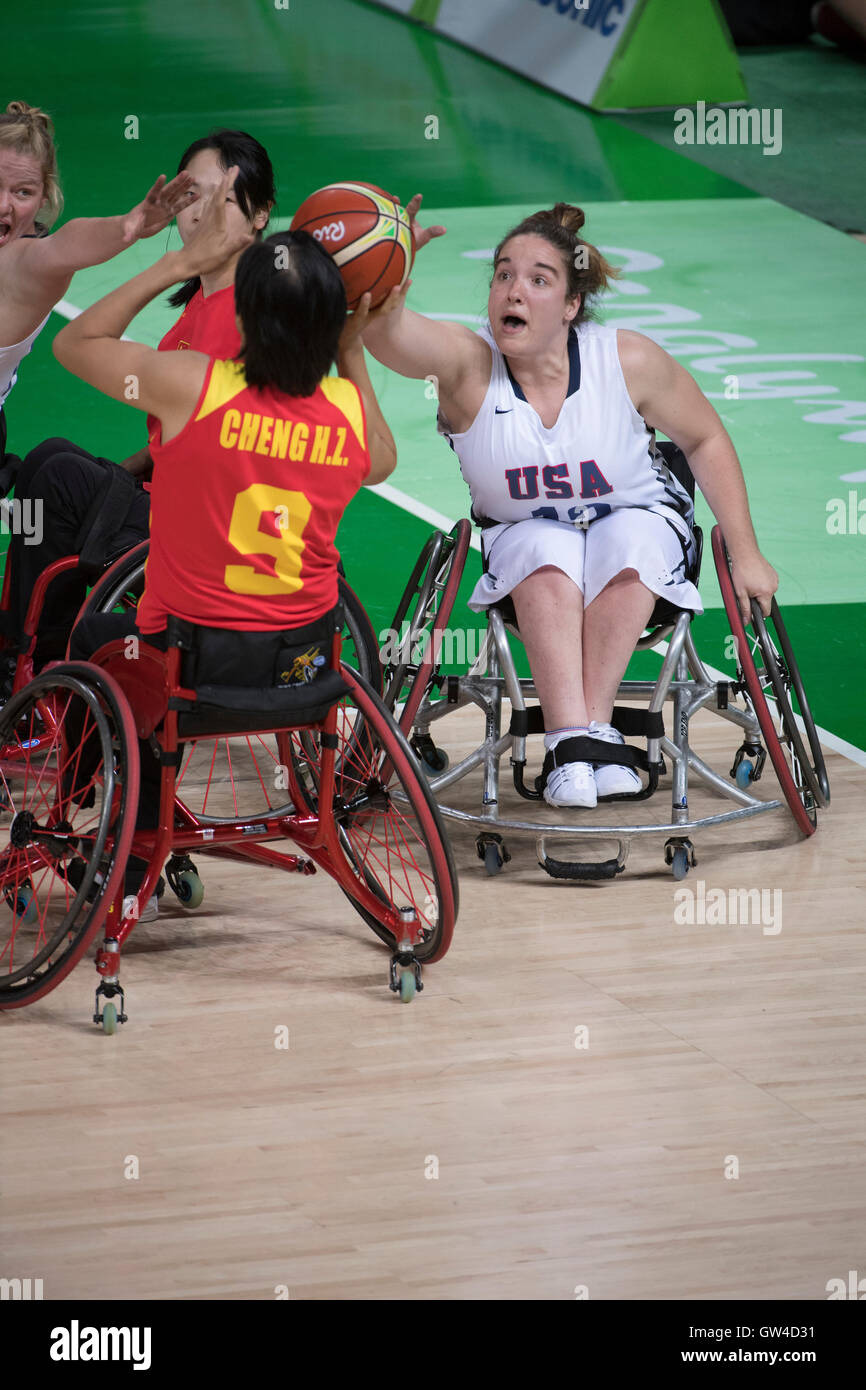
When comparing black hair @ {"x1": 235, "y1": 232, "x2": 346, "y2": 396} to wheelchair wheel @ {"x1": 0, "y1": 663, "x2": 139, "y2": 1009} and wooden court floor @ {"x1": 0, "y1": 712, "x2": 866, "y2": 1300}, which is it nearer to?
wheelchair wheel @ {"x1": 0, "y1": 663, "x2": 139, "y2": 1009}

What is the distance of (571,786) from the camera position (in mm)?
4633

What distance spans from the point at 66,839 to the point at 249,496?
0.77 meters

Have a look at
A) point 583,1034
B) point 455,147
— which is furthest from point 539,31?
point 583,1034

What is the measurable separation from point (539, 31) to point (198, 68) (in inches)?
90.2

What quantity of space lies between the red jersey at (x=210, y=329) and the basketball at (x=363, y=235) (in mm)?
391

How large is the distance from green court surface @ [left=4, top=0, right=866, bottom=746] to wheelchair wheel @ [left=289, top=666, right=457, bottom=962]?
4.76 feet

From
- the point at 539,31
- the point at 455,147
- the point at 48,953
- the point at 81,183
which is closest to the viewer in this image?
the point at 48,953

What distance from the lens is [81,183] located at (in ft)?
35.2

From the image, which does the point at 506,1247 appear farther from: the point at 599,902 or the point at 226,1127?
the point at 599,902

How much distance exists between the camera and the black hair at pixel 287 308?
3668mm

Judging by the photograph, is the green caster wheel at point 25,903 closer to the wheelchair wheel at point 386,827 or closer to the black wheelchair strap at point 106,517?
the wheelchair wheel at point 386,827

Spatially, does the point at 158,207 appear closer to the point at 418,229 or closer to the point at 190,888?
the point at 418,229

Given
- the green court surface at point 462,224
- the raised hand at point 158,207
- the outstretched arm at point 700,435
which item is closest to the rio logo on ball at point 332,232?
the raised hand at point 158,207

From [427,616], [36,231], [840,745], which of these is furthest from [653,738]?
[36,231]
